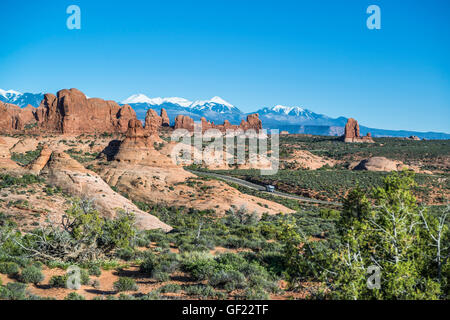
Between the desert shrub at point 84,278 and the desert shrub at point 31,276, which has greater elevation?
the desert shrub at point 31,276

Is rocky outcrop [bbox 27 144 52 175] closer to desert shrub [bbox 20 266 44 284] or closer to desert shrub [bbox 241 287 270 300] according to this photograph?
desert shrub [bbox 20 266 44 284]

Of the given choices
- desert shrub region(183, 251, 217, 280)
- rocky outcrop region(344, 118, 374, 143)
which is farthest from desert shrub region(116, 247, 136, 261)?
rocky outcrop region(344, 118, 374, 143)

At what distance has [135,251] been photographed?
51.4ft

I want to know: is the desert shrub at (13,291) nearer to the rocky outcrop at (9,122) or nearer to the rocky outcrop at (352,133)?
the rocky outcrop at (9,122)

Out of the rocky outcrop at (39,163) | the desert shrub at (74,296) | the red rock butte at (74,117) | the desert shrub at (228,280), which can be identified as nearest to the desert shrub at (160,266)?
the desert shrub at (228,280)

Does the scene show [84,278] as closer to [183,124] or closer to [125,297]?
[125,297]

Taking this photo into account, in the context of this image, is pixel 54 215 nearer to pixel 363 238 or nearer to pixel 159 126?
pixel 363 238

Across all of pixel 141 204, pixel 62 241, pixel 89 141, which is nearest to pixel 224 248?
pixel 62 241

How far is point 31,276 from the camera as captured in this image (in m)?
11.2

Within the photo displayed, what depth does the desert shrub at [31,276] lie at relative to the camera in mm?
11109

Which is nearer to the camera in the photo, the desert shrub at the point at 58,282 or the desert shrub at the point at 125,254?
the desert shrub at the point at 58,282

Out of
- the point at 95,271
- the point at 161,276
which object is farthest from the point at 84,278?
the point at 161,276

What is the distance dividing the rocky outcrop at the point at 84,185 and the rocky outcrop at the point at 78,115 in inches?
2436
